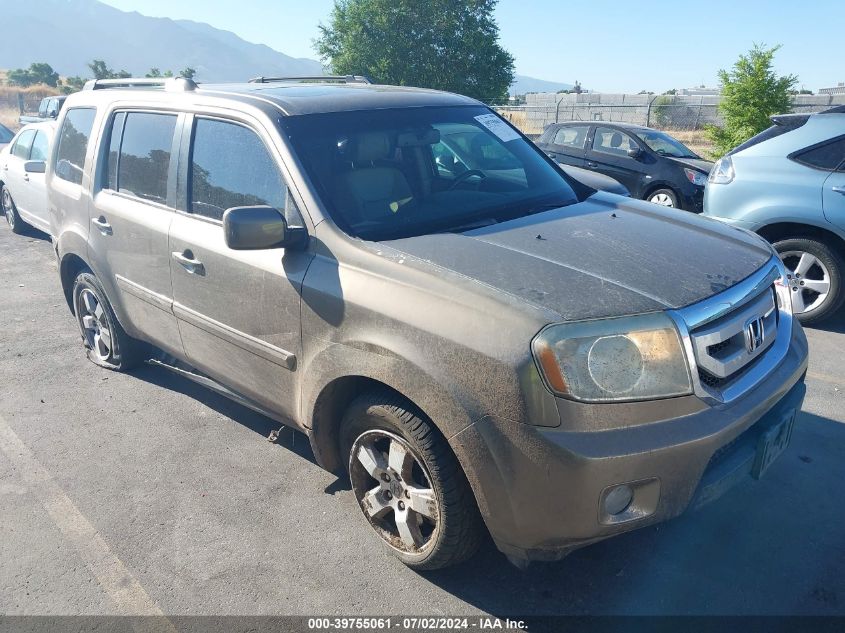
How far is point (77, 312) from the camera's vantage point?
5059 millimetres

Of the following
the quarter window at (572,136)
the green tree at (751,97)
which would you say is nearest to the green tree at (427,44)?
the green tree at (751,97)

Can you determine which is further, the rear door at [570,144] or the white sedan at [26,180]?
the rear door at [570,144]

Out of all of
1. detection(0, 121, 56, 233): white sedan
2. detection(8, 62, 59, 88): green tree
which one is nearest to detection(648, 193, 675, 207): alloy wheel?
detection(0, 121, 56, 233): white sedan

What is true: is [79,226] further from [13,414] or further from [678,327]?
[678,327]

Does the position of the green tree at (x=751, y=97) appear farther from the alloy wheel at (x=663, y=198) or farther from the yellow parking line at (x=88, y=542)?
the yellow parking line at (x=88, y=542)

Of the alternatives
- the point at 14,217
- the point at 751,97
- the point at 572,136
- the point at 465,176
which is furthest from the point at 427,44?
the point at 465,176

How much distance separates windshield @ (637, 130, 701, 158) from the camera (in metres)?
10.7

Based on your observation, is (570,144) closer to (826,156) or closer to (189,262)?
(826,156)

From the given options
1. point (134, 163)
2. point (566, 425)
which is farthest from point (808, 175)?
point (134, 163)

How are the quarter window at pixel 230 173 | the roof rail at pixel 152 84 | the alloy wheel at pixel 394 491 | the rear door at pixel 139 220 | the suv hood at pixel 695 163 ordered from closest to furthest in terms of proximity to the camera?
1. the alloy wheel at pixel 394 491
2. the quarter window at pixel 230 173
3. the rear door at pixel 139 220
4. the roof rail at pixel 152 84
5. the suv hood at pixel 695 163

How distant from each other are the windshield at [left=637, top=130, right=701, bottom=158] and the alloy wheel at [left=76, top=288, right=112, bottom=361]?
8736mm

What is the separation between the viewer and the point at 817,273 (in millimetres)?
5488

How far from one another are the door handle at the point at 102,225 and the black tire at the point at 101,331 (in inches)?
18.2

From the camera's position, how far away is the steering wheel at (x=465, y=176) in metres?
3.39
